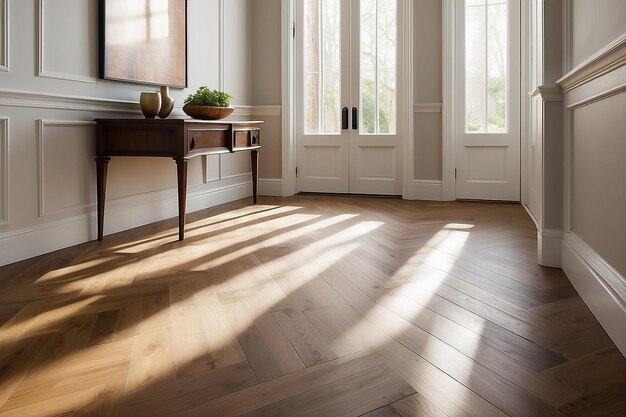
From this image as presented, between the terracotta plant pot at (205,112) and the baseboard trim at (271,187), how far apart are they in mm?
1680

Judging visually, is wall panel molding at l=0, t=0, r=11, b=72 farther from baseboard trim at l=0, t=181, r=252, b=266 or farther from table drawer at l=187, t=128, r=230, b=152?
table drawer at l=187, t=128, r=230, b=152

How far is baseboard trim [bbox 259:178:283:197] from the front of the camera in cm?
526

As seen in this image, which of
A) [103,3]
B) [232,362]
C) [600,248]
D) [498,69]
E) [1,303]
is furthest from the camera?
[498,69]

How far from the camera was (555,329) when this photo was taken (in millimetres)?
1593

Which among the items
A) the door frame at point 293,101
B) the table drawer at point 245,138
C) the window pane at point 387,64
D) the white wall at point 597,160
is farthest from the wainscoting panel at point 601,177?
the window pane at point 387,64

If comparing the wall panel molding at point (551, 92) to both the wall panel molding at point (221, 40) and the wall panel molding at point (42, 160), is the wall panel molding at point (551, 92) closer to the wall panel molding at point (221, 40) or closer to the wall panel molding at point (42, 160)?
the wall panel molding at point (42, 160)

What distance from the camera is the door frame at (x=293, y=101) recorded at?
488cm

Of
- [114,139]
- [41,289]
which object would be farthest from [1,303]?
[114,139]

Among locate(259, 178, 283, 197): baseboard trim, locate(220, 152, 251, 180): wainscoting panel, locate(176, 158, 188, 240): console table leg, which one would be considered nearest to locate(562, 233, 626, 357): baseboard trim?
locate(176, 158, 188, 240): console table leg

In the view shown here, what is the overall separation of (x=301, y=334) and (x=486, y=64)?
3.89 meters

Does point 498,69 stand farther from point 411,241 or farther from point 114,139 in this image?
point 114,139

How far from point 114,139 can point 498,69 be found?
3.37 metres

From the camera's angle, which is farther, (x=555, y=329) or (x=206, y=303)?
(x=206, y=303)

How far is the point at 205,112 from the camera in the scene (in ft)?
11.6
